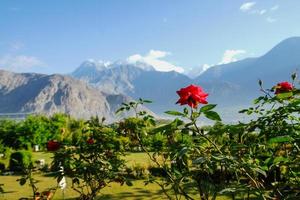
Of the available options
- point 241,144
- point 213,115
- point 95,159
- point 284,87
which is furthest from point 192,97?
point 95,159

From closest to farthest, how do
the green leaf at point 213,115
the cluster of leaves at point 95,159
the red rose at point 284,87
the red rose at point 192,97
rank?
the green leaf at point 213,115 → the red rose at point 192,97 → the red rose at point 284,87 → the cluster of leaves at point 95,159

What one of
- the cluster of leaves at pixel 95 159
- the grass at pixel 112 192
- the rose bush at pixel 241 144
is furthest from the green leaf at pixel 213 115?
the grass at pixel 112 192

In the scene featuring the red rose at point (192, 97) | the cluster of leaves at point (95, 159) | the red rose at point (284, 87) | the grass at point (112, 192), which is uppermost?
the red rose at point (284, 87)

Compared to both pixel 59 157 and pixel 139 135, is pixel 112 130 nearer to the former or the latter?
pixel 139 135

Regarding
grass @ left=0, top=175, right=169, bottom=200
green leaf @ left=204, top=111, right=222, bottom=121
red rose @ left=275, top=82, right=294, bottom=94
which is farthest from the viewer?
grass @ left=0, top=175, right=169, bottom=200

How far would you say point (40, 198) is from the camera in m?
4.04

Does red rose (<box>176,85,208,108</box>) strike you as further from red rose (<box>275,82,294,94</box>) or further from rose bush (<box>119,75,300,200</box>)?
red rose (<box>275,82,294,94</box>)

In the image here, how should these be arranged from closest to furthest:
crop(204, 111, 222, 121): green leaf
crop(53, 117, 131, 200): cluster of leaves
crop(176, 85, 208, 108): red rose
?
crop(204, 111, 222, 121): green leaf, crop(176, 85, 208, 108): red rose, crop(53, 117, 131, 200): cluster of leaves

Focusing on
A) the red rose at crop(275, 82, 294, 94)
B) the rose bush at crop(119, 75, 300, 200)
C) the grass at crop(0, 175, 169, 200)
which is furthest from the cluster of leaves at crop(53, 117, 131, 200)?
the grass at crop(0, 175, 169, 200)

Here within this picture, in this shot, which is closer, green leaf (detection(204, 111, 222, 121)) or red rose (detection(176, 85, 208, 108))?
green leaf (detection(204, 111, 222, 121))

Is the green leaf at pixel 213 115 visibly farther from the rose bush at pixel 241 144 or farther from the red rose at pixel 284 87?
the red rose at pixel 284 87

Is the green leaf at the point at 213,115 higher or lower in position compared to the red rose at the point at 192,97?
lower

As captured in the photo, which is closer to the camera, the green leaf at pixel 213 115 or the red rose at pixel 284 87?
the green leaf at pixel 213 115

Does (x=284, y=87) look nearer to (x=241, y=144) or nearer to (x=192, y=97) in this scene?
(x=241, y=144)
